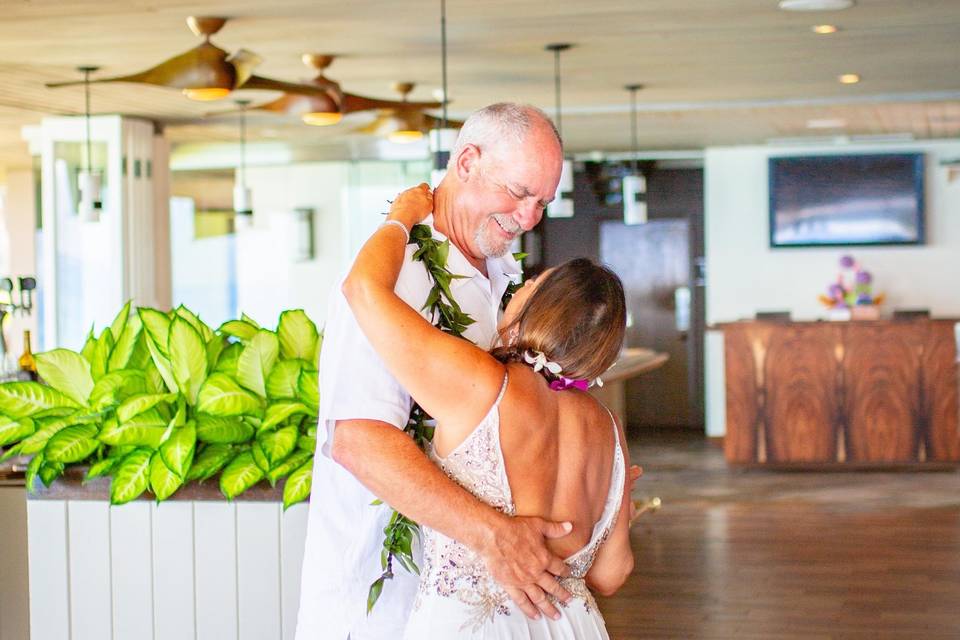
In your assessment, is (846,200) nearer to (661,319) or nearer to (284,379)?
(661,319)

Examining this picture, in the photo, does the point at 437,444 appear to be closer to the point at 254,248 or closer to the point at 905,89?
the point at 905,89

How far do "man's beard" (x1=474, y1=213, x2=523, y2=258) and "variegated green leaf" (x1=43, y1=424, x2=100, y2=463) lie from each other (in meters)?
1.26

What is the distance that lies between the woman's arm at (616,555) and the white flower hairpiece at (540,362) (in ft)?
0.68

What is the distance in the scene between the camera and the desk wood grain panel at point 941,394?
9.90 meters

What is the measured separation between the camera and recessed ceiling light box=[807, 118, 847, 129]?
1039 centimetres

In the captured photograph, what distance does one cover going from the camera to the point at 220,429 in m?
2.83

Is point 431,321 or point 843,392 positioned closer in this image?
point 431,321

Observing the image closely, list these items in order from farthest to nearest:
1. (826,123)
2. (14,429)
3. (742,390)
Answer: (826,123), (742,390), (14,429)

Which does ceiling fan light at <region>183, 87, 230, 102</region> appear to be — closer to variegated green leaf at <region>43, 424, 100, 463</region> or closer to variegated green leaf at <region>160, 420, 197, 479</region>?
variegated green leaf at <region>43, 424, 100, 463</region>

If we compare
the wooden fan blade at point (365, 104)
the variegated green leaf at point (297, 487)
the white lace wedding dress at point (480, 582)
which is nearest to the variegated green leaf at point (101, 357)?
the variegated green leaf at point (297, 487)

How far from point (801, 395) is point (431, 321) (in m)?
8.53

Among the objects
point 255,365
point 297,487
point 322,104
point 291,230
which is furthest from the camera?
point 291,230

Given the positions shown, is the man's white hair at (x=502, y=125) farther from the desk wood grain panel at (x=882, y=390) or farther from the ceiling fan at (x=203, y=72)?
the desk wood grain panel at (x=882, y=390)

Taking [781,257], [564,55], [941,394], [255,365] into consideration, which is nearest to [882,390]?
[941,394]
